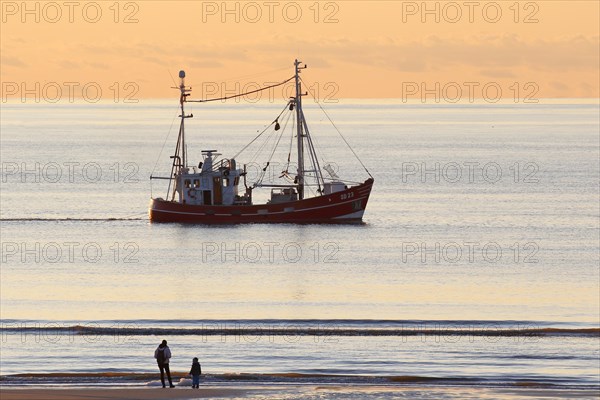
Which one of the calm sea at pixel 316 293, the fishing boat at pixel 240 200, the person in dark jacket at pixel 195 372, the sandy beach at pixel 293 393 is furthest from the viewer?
the fishing boat at pixel 240 200

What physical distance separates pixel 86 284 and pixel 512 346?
24777 millimetres

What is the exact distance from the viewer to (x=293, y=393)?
3534 centimetres

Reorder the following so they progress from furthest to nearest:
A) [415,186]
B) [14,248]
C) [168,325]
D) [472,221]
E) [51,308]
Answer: [415,186] → [472,221] → [14,248] → [51,308] → [168,325]

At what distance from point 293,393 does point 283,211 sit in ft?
163

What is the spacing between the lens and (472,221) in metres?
94.9

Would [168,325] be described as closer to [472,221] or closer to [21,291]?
→ [21,291]

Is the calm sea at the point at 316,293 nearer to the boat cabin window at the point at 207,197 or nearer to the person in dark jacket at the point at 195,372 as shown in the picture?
the boat cabin window at the point at 207,197

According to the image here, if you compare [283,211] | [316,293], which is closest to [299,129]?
[283,211]

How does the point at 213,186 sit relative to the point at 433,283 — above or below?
above

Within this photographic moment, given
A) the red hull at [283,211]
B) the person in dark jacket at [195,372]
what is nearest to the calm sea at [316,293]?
the red hull at [283,211]

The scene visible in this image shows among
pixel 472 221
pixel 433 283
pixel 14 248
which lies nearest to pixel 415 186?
pixel 472 221

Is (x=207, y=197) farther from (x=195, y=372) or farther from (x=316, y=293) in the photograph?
(x=195, y=372)

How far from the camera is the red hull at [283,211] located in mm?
84938

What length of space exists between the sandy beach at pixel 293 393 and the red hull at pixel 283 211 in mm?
48087
